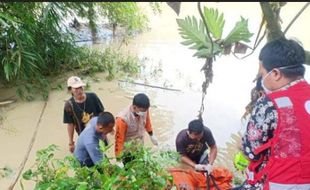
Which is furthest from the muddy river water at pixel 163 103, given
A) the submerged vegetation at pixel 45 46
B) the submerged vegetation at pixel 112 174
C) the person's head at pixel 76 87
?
the submerged vegetation at pixel 112 174

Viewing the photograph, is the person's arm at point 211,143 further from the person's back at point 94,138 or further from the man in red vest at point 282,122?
the man in red vest at point 282,122

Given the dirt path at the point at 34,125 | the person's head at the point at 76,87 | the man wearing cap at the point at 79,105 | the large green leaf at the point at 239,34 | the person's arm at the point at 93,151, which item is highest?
the large green leaf at the point at 239,34

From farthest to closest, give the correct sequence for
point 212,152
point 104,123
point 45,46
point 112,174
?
point 45,46, point 212,152, point 104,123, point 112,174

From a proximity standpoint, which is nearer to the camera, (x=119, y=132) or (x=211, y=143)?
(x=119, y=132)

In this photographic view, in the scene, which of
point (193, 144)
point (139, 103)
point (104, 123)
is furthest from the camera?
point (193, 144)

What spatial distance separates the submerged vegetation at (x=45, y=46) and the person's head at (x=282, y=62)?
165 inches

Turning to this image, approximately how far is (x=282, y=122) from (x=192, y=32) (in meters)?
0.58

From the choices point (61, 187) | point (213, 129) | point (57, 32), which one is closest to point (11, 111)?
point (57, 32)

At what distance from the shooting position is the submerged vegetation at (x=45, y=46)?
580cm

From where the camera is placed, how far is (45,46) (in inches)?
266

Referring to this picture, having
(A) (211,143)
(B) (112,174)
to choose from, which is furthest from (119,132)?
(B) (112,174)

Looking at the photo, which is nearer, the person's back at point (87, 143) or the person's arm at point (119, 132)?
the person's back at point (87, 143)

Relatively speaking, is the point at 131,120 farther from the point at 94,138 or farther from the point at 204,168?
the point at 204,168

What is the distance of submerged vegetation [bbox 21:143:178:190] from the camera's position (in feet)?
6.79
